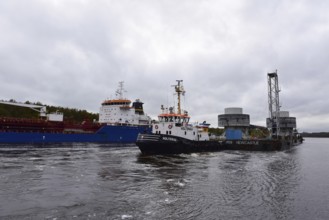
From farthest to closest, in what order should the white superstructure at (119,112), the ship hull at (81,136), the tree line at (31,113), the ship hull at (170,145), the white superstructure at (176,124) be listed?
the tree line at (31,113) → the white superstructure at (119,112) → the ship hull at (81,136) → the white superstructure at (176,124) → the ship hull at (170,145)

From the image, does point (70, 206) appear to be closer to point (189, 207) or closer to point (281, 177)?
point (189, 207)

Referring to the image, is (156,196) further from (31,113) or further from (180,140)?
(31,113)

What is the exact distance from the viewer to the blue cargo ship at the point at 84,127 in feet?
163

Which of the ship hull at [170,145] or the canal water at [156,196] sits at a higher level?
the ship hull at [170,145]

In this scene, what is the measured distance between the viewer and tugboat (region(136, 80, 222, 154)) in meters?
31.5

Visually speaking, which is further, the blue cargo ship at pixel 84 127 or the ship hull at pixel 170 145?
the blue cargo ship at pixel 84 127

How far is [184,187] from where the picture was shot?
46.5 ft

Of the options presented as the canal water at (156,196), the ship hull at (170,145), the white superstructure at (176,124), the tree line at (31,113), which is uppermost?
the tree line at (31,113)

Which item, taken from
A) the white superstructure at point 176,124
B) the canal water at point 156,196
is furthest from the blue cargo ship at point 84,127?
the canal water at point 156,196

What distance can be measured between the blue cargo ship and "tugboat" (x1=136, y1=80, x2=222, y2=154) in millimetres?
6522

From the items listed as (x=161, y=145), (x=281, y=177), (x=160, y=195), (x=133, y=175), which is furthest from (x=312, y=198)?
(x=161, y=145)

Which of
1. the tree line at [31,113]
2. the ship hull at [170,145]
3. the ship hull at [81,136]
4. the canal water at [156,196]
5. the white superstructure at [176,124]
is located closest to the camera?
the canal water at [156,196]

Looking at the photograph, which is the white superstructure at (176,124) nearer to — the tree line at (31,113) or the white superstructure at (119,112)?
the white superstructure at (119,112)

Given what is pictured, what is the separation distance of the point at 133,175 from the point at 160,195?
18.3ft
